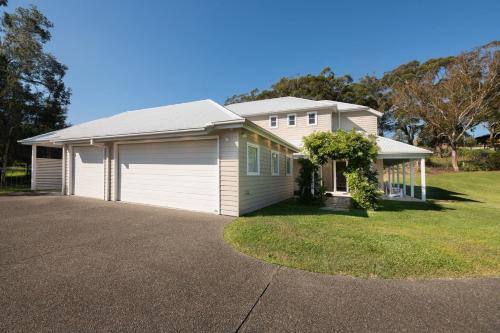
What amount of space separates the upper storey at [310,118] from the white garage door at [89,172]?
33.6 ft

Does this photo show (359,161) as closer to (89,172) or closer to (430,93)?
(89,172)

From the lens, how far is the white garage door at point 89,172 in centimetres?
→ 1041

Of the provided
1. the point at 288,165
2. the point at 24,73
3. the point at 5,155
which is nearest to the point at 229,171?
the point at 288,165

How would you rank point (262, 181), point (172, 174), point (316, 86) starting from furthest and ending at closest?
point (316, 86)
point (262, 181)
point (172, 174)

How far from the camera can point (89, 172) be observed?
35.4 ft

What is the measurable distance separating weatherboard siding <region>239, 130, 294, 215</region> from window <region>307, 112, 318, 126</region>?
16.7 feet

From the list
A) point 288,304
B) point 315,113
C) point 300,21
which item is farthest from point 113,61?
point 288,304

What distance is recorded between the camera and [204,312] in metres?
2.48

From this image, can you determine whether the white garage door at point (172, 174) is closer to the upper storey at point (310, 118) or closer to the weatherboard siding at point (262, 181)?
the weatherboard siding at point (262, 181)

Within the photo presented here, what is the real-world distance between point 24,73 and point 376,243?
23920 mm

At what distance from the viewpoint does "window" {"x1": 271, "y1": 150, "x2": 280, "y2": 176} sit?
1052cm

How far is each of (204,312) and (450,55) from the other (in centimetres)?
4235

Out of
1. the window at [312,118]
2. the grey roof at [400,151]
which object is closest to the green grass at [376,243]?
the grey roof at [400,151]

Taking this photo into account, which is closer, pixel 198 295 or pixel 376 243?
pixel 198 295
